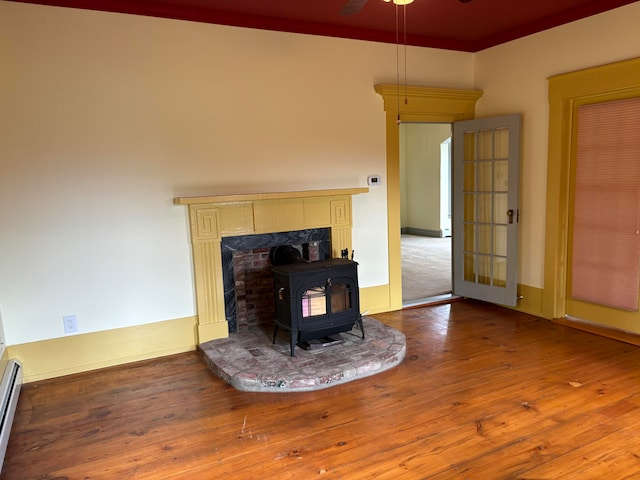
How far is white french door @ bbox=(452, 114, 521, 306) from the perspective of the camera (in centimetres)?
451

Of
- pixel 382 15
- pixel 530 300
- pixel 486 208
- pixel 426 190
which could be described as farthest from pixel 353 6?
pixel 426 190

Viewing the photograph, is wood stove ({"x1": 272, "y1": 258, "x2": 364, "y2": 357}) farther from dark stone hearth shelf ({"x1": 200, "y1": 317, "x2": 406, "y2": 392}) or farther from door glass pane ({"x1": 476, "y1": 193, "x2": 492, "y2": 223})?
door glass pane ({"x1": 476, "y1": 193, "x2": 492, "y2": 223})

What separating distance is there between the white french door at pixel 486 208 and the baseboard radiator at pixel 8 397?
4.10 metres

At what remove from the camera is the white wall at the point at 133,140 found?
10.6 feet

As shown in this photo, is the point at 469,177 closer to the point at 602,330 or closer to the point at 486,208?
the point at 486,208

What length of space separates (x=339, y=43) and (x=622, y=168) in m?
2.61

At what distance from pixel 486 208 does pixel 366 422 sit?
Answer: 9.65ft

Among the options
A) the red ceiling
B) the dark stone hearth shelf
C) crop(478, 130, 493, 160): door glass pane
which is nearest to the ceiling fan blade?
the red ceiling

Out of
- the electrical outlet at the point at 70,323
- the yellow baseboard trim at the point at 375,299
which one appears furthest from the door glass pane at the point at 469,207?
the electrical outlet at the point at 70,323

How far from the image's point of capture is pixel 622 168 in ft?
12.3

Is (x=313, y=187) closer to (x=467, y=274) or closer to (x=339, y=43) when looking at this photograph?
(x=339, y=43)

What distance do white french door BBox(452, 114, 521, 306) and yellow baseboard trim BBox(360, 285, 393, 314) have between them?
3.02 feet

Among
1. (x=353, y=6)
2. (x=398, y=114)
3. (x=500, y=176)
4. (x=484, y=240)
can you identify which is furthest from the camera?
(x=484, y=240)

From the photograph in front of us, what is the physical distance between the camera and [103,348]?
357 cm
